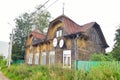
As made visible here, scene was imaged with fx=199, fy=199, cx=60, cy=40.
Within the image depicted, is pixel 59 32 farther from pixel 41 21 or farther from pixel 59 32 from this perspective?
pixel 41 21

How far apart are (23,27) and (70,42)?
29271 mm

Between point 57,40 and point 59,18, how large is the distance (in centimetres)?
313

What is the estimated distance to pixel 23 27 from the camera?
51844mm

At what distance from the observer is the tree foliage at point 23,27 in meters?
49.6

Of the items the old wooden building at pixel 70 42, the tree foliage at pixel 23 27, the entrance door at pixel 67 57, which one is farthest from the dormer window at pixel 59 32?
the tree foliage at pixel 23 27

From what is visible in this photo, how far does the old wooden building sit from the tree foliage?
1846 centimetres

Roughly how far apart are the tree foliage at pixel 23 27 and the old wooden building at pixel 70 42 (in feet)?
60.6

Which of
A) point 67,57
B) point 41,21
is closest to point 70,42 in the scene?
point 67,57

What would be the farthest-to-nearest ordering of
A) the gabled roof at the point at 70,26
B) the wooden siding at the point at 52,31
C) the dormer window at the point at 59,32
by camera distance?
the wooden siding at the point at 52,31, the dormer window at the point at 59,32, the gabled roof at the point at 70,26

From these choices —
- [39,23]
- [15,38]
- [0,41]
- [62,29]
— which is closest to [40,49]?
[62,29]

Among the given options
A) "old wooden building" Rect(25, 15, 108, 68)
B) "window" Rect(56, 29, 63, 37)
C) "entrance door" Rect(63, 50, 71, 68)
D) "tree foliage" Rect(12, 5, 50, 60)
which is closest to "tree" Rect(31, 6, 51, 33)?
Result: "tree foliage" Rect(12, 5, 50, 60)

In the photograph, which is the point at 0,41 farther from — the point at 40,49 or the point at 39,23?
the point at 40,49

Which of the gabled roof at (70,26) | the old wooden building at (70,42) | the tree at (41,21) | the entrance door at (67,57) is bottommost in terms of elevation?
the entrance door at (67,57)

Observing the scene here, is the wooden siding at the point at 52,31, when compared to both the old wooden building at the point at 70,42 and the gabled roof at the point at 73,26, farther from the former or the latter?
the gabled roof at the point at 73,26
